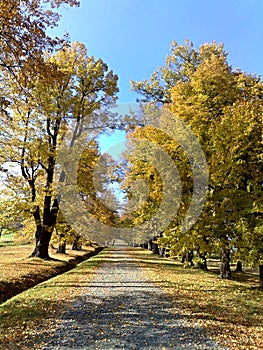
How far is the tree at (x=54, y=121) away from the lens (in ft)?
55.7

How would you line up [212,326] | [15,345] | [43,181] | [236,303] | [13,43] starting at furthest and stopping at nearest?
1. [43,181]
2. [236,303]
3. [13,43]
4. [212,326]
5. [15,345]

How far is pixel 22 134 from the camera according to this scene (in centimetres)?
1691

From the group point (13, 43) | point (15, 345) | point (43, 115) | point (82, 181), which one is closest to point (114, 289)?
point (15, 345)

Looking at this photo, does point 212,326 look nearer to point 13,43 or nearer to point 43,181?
point 13,43

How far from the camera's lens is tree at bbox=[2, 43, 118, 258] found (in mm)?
16969

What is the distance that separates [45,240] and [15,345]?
47.6 ft

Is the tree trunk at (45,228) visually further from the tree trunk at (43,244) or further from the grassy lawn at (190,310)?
the grassy lawn at (190,310)

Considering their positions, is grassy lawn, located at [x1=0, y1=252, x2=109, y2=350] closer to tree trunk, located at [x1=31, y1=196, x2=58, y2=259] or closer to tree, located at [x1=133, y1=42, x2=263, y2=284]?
tree, located at [x1=133, y1=42, x2=263, y2=284]

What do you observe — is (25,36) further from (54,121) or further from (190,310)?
(54,121)

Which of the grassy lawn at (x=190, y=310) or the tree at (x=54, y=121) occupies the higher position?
the tree at (x=54, y=121)

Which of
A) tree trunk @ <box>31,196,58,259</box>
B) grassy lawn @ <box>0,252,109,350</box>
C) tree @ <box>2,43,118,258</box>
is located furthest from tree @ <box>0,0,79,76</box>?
tree trunk @ <box>31,196,58,259</box>

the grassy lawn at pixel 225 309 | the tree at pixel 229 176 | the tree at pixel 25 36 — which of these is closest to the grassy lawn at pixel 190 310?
the grassy lawn at pixel 225 309

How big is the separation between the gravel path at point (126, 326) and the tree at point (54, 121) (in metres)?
9.95

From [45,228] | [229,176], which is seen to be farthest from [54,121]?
[229,176]
